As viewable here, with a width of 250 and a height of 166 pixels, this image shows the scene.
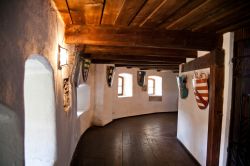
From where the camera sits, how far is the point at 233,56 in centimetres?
248

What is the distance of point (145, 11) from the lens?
187 cm

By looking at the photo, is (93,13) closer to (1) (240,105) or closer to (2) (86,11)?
(2) (86,11)

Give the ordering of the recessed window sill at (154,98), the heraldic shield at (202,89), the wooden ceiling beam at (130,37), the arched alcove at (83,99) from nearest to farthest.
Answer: the wooden ceiling beam at (130,37)
the heraldic shield at (202,89)
the arched alcove at (83,99)
the recessed window sill at (154,98)

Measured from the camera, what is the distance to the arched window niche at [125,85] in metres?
7.86

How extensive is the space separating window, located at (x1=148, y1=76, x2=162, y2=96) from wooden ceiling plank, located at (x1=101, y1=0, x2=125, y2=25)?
6.96 m

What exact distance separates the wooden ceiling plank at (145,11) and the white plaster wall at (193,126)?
156cm

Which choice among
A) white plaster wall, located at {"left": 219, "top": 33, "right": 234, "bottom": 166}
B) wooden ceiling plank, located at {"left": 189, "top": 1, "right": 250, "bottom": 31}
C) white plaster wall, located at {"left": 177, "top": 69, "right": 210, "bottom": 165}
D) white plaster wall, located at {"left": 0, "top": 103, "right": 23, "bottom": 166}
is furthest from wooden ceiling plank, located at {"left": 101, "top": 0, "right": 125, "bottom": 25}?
white plaster wall, located at {"left": 177, "top": 69, "right": 210, "bottom": 165}

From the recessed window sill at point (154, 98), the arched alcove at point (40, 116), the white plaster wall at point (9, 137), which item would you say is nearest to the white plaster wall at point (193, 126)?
the arched alcove at point (40, 116)

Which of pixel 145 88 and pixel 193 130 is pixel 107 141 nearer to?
pixel 193 130

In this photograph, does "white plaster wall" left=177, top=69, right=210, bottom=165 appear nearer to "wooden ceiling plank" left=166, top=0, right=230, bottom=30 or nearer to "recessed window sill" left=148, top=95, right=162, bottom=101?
"wooden ceiling plank" left=166, top=0, right=230, bottom=30

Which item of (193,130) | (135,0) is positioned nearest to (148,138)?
(193,130)

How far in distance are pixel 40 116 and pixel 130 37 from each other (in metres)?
1.28

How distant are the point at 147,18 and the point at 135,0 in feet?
1.58

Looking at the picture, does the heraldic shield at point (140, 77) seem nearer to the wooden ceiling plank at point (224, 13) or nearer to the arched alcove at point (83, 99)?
the arched alcove at point (83, 99)
